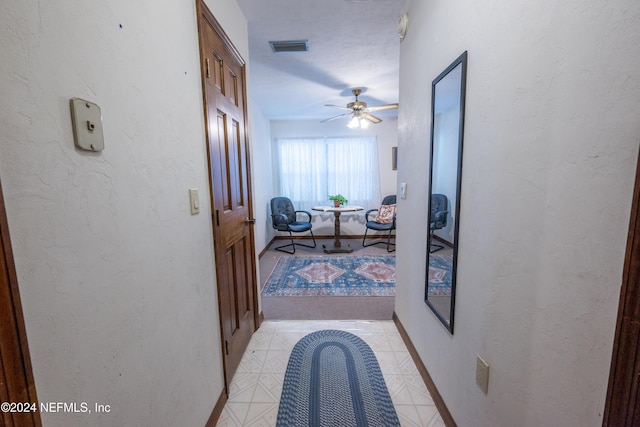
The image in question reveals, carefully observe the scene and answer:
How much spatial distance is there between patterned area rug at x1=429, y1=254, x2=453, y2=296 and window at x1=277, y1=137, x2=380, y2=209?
370cm

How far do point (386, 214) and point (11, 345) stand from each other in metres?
4.41

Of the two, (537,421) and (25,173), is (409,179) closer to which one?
(537,421)

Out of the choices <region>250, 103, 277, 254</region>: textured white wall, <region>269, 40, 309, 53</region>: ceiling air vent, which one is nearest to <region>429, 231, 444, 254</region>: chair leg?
<region>269, 40, 309, 53</region>: ceiling air vent

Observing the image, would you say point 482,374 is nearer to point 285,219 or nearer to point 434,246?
point 434,246

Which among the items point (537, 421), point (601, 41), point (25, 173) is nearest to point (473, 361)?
point (537, 421)

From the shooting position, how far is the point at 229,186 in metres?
1.62

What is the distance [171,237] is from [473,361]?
1.29 m

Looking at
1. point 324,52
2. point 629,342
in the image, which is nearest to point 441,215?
point 629,342

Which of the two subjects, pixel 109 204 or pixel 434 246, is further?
pixel 434 246

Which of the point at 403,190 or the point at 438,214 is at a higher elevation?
the point at 403,190

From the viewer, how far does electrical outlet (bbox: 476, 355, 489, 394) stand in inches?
37.6

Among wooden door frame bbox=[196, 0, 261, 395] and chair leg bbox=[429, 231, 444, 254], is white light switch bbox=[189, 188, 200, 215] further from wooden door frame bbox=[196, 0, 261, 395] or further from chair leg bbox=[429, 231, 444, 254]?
chair leg bbox=[429, 231, 444, 254]

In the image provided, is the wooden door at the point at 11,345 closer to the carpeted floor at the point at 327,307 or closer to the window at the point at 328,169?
the carpeted floor at the point at 327,307

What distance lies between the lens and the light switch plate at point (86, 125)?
58 cm
